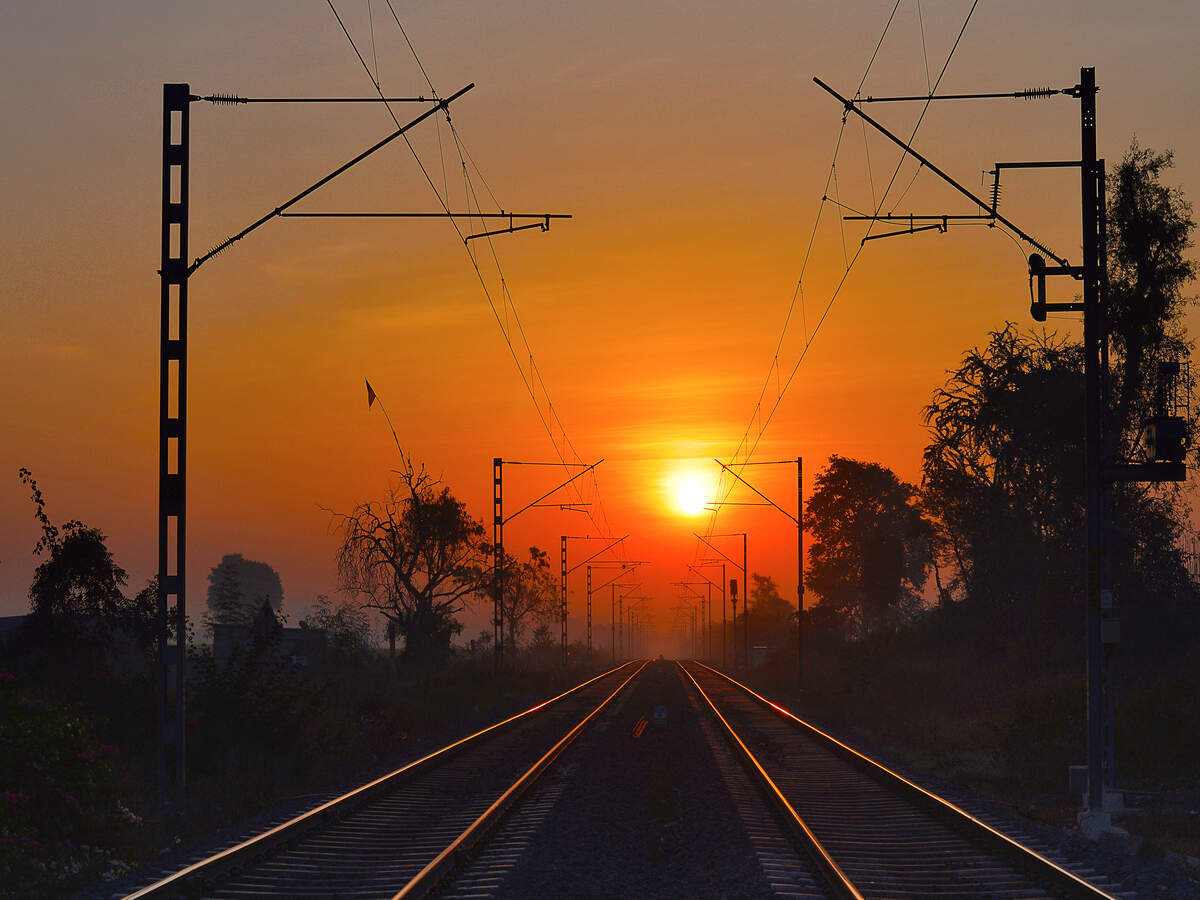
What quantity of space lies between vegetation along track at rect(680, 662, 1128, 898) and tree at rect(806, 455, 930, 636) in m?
73.9

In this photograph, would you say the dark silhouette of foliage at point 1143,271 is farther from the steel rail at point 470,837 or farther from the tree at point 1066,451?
the steel rail at point 470,837

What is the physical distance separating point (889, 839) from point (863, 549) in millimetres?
87527

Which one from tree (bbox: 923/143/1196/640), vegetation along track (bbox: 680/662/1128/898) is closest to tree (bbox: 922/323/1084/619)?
tree (bbox: 923/143/1196/640)

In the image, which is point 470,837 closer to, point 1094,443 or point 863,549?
point 1094,443

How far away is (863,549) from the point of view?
331ft

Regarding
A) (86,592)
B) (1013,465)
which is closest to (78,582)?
(86,592)

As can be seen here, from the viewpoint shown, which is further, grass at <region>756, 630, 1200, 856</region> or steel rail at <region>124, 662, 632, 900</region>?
grass at <region>756, 630, 1200, 856</region>

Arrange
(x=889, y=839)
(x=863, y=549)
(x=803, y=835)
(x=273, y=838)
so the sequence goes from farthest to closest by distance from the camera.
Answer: (x=863, y=549)
(x=889, y=839)
(x=803, y=835)
(x=273, y=838)

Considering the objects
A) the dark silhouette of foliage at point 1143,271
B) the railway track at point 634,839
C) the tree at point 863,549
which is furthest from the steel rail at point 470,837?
the tree at point 863,549

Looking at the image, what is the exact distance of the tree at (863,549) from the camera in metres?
98.8

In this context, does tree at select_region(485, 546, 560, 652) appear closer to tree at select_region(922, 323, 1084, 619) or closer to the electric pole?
tree at select_region(922, 323, 1084, 619)

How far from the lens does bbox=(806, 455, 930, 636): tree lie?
98.8m

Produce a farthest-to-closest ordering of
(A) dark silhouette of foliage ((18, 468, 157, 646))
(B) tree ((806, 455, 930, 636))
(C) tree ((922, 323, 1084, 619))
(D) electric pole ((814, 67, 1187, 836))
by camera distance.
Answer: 1. (B) tree ((806, 455, 930, 636))
2. (C) tree ((922, 323, 1084, 619))
3. (A) dark silhouette of foliage ((18, 468, 157, 646))
4. (D) electric pole ((814, 67, 1187, 836))

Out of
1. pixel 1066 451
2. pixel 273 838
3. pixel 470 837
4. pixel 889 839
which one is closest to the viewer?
pixel 273 838
